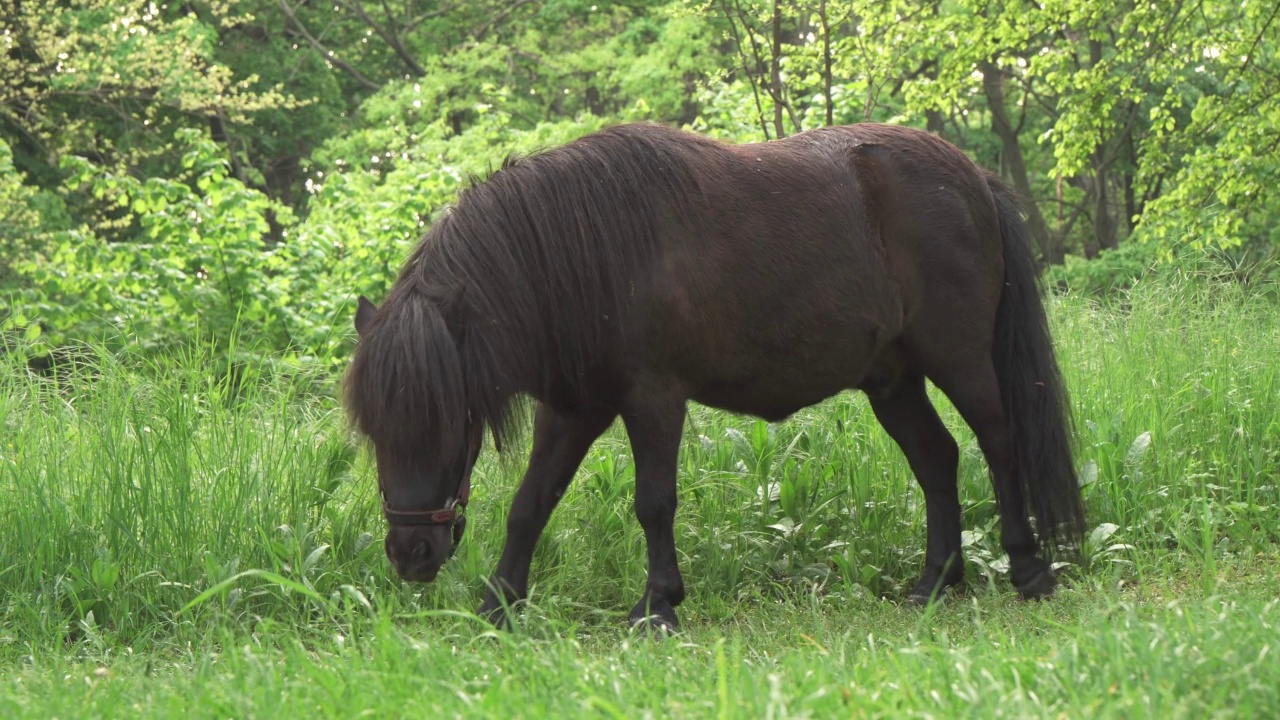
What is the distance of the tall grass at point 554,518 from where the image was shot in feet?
16.7

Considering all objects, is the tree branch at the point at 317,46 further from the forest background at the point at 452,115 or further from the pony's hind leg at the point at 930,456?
the pony's hind leg at the point at 930,456

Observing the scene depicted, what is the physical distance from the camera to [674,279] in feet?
15.5

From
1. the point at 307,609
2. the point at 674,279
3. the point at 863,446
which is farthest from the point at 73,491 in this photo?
the point at 863,446

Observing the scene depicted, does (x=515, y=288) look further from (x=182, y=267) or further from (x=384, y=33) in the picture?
(x=384, y=33)

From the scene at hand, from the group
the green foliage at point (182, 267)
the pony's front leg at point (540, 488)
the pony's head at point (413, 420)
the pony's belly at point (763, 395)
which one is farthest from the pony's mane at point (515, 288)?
the green foliage at point (182, 267)

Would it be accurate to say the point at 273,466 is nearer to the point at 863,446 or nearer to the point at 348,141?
the point at 863,446

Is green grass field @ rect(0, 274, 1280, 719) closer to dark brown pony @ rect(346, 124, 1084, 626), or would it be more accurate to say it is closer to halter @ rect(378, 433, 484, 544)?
halter @ rect(378, 433, 484, 544)

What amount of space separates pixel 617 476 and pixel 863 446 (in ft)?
4.42

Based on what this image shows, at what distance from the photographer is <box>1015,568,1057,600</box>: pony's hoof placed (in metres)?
5.46

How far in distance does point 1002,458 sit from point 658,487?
68.9 inches

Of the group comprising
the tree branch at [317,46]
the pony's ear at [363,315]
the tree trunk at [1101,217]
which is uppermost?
the tree branch at [317,46]

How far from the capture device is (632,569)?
18.7ft

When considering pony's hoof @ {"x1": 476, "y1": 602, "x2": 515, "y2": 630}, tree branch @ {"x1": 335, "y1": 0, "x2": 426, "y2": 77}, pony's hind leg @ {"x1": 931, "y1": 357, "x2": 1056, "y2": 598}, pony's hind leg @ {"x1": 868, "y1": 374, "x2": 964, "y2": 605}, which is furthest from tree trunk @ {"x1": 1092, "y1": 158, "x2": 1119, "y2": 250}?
pony's hoof @ {"x1": 476, "y1": 602, "x2": 515, "y2": 630}

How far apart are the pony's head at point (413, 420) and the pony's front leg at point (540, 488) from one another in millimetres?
702
